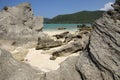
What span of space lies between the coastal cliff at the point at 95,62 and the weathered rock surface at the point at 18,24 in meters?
13.4

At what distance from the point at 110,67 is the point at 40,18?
70.5 ft

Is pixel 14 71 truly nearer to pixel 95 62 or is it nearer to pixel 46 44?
pixel 95 62

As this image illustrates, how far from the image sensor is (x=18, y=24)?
2175 centimetres

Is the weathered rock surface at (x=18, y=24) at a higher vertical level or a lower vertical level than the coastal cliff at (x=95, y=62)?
lower

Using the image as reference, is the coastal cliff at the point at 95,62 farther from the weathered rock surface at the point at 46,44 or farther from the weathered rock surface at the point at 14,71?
the weathered rock surface at the point at 46,44

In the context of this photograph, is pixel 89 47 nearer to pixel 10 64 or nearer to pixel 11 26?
pixel 10 64

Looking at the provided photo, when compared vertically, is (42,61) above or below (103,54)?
below

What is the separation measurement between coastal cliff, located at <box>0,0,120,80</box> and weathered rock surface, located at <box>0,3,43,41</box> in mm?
13413

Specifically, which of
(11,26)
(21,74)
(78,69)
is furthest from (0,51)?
(11,26)

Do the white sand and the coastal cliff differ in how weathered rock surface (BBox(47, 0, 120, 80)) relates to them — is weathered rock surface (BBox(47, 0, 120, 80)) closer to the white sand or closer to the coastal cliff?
the coastal cliff

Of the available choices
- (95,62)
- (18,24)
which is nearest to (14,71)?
(95,62)

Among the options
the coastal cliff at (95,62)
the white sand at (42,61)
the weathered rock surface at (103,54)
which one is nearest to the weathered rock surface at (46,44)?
the white sand at (42,61)

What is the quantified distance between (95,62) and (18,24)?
16.3 metres

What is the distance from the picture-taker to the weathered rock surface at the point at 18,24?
2055cm
